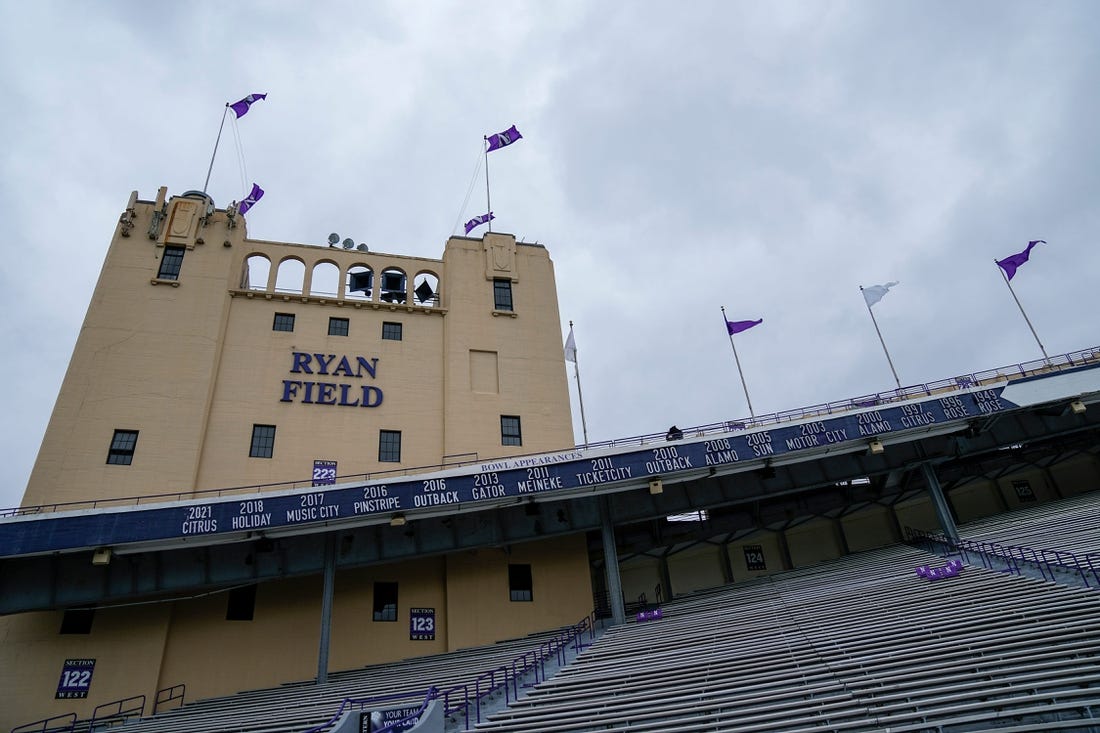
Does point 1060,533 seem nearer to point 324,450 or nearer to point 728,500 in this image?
point 728,500

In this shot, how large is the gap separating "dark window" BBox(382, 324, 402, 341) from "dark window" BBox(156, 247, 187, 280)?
8.80 m

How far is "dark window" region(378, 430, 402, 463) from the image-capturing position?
26.4 m

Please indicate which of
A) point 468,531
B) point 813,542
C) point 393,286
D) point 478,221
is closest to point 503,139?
point 478,221

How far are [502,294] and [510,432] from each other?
24.2ft

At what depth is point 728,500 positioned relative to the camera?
24844 millimetres

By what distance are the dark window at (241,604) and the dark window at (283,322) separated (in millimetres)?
10864

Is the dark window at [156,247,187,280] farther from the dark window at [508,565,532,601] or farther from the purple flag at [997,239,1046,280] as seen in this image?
the purple flag at [997,239,1046,280]

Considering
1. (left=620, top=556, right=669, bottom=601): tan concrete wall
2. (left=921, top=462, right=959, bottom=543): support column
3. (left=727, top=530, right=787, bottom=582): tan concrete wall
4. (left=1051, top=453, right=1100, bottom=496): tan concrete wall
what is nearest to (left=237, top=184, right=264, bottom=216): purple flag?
(left=620, top=556, right=669, bottom=601): tan concrete wall

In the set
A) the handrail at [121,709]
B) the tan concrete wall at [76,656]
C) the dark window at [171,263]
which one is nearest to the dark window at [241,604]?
the tan concrete wall at [76,656]

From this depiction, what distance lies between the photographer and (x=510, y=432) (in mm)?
28094

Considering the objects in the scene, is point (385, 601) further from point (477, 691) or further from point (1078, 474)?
point (1078, 474)

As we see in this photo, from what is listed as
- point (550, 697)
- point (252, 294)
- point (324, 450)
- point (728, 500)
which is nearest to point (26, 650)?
point (324, 450)

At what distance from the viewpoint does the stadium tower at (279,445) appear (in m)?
20.9

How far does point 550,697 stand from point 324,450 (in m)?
15.1
